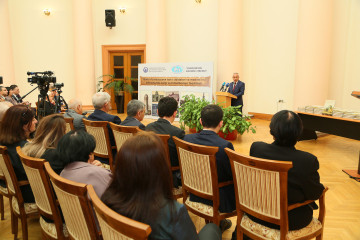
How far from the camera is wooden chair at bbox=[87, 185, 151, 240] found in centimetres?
93

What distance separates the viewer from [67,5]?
10422 millimetres

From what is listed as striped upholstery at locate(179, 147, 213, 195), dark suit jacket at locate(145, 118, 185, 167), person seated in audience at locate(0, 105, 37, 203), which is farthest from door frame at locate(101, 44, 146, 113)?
striped upholstery at locate(179, 147, 213, 195)

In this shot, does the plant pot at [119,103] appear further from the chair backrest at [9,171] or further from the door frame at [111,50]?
the chair backrest at [9,171]

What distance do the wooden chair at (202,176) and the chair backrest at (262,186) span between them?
19 cm

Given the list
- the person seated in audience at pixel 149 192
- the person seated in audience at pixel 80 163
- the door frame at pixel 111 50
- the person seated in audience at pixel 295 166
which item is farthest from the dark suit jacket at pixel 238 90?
the person seated in audience at pixel 149 192

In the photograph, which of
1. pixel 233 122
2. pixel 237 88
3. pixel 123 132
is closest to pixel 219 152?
pixel 123 132

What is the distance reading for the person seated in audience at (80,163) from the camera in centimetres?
171

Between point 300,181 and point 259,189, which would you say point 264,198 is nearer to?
point 259,189

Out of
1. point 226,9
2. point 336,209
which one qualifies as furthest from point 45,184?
point 226,9

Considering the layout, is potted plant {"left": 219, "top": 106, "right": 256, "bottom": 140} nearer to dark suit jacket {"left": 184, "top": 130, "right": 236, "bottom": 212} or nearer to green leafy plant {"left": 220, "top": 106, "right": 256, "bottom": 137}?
green leafy plant {"left": 220, "top": 106, "right": 256, "bottom": 137}

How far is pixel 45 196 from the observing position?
1.90m

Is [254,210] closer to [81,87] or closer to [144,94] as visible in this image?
[144,94]

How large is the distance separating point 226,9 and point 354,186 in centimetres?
661

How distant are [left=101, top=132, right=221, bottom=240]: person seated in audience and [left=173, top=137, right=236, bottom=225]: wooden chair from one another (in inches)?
34.3
